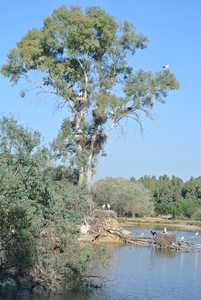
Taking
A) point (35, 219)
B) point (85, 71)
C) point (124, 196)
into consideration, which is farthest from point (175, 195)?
point (35, 219)

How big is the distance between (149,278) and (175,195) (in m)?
95.1

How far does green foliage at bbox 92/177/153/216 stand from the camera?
174 feet

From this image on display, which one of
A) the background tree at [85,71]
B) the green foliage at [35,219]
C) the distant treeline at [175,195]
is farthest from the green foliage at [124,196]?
the green foliage at [35,219]

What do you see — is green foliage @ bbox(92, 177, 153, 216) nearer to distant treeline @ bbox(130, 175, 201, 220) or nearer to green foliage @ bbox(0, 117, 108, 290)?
distant treeline @ bbox(130, 175, 201, 220)

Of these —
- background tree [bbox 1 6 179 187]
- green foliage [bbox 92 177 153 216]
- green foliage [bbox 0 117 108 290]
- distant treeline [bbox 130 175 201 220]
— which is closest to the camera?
green foliage [bbox 0 117 108 290]

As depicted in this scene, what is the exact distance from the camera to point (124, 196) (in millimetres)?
56125

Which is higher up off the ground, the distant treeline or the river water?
the distant treeline

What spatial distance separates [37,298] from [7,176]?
134 inches

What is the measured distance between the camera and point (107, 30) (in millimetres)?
25094

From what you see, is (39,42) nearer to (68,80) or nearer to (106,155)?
(68,80)

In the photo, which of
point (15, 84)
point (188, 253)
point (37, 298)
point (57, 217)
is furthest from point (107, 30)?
point (37, 298)

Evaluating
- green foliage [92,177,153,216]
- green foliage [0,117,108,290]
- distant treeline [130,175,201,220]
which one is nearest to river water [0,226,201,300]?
green foliage [0,117,108,290]

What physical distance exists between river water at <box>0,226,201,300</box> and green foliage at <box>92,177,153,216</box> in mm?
29857

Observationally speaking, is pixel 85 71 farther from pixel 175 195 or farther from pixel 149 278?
pixel 175 195
